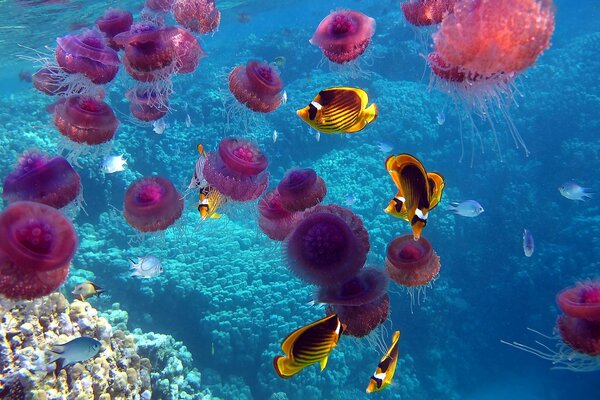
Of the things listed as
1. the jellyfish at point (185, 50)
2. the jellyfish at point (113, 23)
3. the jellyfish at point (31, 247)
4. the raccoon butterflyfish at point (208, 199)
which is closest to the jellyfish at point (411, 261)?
the raccoon butterflyfish at point (208, 199)

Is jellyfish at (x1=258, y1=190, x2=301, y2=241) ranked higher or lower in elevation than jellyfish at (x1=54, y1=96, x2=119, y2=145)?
lower

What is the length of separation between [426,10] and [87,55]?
3.75m

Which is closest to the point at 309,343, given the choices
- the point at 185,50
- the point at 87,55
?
the point at 185,50

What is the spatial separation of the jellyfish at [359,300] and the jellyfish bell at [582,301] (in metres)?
1.54

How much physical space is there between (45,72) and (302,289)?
7279 millimetres

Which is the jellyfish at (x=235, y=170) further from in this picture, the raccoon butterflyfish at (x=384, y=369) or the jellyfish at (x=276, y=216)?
the raccoon butterflyfish at (x=384, y=369)

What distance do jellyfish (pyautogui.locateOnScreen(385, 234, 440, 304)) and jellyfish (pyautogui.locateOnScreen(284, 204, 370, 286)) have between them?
2.32 ft

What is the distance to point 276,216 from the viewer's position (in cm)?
451

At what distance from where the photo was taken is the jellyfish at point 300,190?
161 inches

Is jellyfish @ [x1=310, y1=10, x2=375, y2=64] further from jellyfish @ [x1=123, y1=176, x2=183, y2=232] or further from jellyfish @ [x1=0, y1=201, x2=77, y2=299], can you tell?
jellyfish @ [x1=0, y1=201, x2=77, y2=299]

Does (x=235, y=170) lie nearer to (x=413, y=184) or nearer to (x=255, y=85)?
(x=255, y=85)

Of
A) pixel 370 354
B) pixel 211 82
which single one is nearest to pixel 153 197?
pixel 370 354

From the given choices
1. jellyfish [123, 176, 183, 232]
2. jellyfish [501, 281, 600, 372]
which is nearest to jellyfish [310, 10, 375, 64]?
jellyfish [123, 176, 183, 232]

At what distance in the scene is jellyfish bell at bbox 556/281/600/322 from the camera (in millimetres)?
3234
